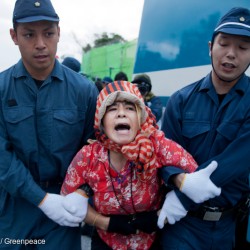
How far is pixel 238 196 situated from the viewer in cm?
182

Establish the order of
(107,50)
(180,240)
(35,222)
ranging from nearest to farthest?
(180,240) < (35,222) < (107,50)

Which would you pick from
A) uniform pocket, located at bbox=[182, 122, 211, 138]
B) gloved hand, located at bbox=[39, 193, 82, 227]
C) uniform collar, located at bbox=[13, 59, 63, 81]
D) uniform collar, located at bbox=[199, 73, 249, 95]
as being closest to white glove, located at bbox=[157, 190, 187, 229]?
uniform pocket, located at bbox=[182, 122, 211, 138]

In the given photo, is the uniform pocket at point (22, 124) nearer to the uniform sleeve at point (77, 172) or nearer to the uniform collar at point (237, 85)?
the uniform sleeve at point (77, 172)

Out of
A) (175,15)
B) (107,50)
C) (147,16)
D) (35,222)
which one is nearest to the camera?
(35,222)

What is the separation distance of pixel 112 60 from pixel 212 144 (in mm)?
10601

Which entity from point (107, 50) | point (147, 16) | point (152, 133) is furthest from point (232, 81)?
point (107, 50)

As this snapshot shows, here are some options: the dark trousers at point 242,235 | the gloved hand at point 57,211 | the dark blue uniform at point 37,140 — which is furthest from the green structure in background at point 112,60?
the gloved hand at point 57,211

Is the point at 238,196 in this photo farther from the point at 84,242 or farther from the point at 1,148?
the point at 84,242

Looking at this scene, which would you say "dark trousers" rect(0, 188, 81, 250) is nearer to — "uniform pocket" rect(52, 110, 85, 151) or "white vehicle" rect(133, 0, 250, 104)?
"uniform pocket" rect(52, 110, 85, 151)

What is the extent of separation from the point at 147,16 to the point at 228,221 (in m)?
2.99

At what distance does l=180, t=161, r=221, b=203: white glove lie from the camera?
1561mm

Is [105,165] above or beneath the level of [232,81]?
beneath

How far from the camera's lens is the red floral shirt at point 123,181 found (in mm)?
1739

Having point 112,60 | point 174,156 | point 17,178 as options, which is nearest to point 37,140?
point 17,178
